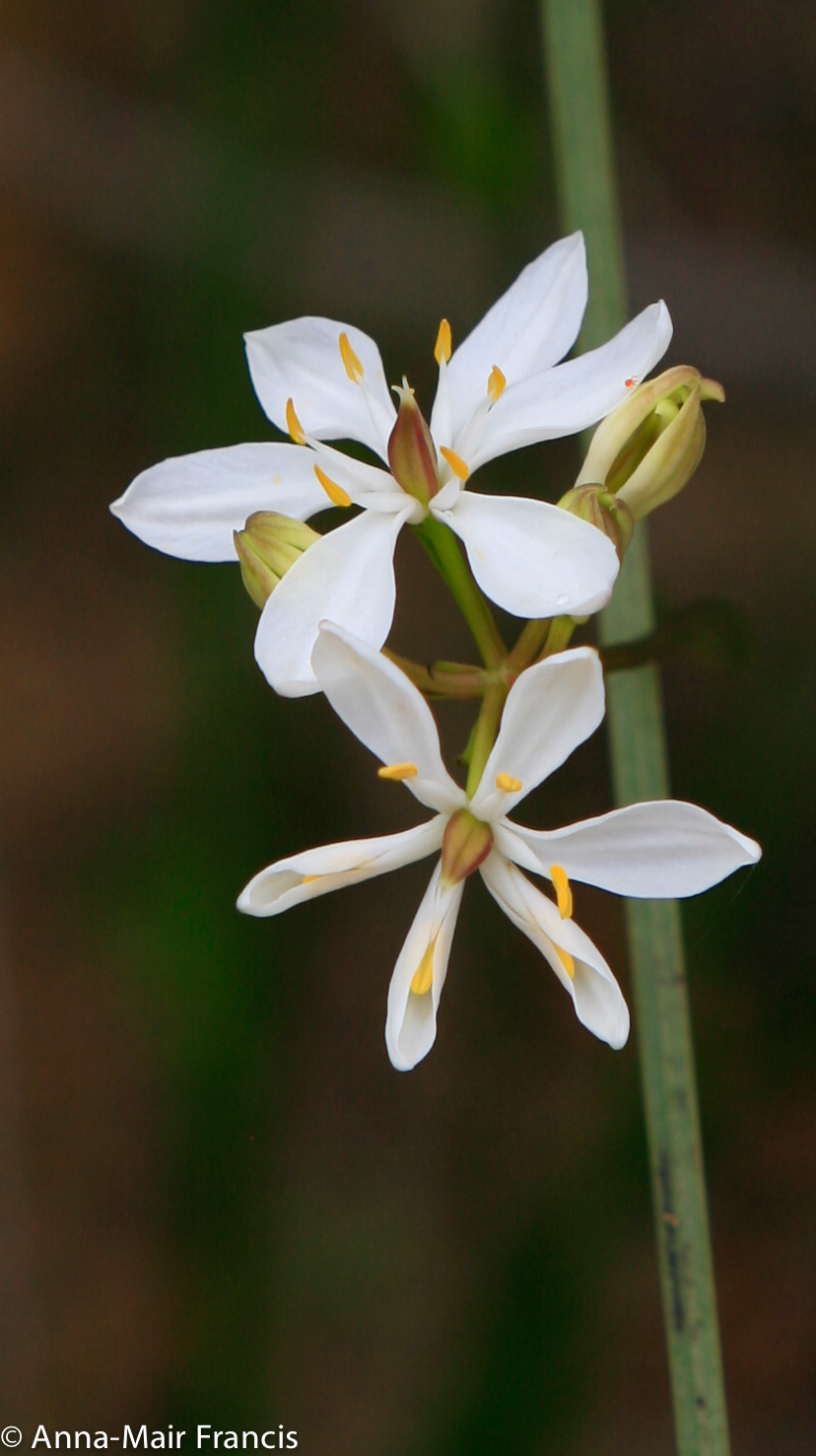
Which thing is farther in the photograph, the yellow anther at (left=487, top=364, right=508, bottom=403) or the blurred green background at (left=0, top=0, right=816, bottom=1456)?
the blurred green background at (left=0, top=0, right=816, bottom=1456)

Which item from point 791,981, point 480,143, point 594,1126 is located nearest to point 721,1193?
point 594,1126

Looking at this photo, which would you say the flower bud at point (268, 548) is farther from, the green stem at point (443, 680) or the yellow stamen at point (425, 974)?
the yellow stamen at point (425, 974)

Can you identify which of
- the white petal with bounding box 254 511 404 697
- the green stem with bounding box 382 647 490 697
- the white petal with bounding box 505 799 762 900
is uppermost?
the white petal with bounding box 254 511 404 697

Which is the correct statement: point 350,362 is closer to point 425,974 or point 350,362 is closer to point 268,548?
point 268,548

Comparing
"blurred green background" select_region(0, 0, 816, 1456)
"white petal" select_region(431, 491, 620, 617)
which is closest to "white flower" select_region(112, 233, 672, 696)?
"white petal" select_region(431, 491, 620, 617)

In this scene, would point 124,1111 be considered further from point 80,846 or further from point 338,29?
point 338,29

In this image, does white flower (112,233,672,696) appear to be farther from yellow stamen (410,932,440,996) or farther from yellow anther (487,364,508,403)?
yellow stamen (410,932,440,996)

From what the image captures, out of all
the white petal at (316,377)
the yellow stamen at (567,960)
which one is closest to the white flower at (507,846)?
the yellow stamen at (567,960)
